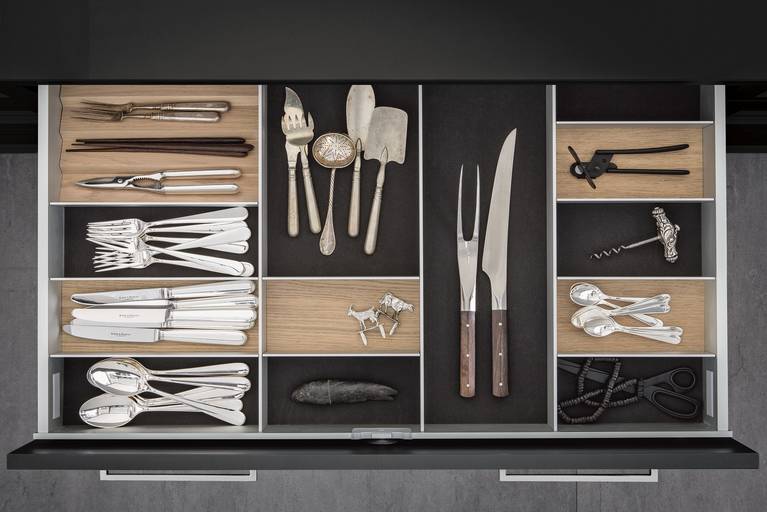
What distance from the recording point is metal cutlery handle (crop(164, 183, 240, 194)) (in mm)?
1714

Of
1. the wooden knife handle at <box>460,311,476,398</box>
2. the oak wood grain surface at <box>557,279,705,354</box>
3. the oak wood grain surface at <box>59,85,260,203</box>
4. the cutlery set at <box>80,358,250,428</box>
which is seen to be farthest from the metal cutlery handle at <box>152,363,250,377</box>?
the oak wood grain surface at <box>557,279,705,354</box>

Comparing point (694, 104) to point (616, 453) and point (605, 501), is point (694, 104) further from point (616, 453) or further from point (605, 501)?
point (605, 501)

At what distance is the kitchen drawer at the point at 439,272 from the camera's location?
5.44ft

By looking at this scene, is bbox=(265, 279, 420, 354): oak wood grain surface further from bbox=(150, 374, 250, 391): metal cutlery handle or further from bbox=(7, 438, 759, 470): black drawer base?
bbox=(7, 438, 759, 470): black drawer base

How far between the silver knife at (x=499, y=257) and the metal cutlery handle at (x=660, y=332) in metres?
0.32

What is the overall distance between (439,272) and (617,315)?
51cm

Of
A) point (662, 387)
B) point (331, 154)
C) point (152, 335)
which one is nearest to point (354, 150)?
point (331, 154)

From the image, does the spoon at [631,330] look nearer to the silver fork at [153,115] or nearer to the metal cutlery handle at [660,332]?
the metal cutlery handle at [660,332]

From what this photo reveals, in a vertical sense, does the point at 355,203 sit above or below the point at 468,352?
above

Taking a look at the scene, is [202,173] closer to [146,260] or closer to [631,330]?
[146,260]

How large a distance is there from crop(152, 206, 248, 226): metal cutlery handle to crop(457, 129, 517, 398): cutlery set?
Answer: 2.02 feet

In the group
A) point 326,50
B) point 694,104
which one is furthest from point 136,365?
point 694,104

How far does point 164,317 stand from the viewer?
66.9 inches

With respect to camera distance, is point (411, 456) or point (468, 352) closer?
point (411, 456)
